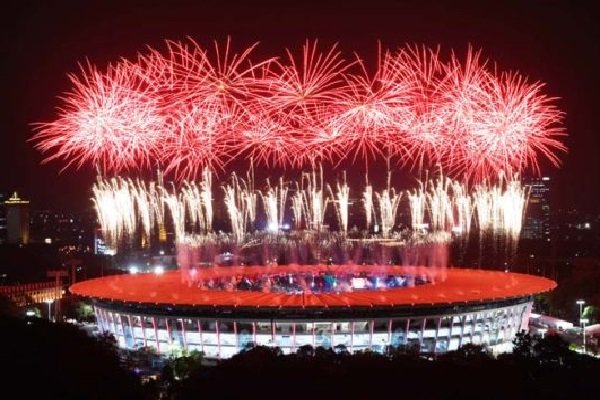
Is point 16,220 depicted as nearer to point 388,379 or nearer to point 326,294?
point 326,294

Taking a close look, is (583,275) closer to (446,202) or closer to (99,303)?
(446,202)

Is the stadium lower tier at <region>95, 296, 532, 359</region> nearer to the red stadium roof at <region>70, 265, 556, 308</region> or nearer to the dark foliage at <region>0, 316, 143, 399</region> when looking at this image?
the red stadium roof at <region>70, 265, 556, 308</region>

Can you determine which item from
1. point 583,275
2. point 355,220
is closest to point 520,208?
point 583,275

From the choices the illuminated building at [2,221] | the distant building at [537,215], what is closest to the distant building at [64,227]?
the illuminated building at [2,221]

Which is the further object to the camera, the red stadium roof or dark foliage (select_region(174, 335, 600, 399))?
the red stadium roof

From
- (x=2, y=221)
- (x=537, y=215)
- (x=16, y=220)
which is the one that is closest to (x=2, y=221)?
(x=2, y=221)

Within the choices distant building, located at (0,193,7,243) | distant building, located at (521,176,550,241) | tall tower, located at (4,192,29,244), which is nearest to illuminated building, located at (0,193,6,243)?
distant building, located at (0,193,7,243)
